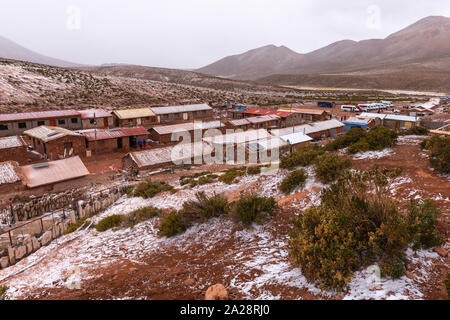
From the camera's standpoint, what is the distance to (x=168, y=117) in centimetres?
4656

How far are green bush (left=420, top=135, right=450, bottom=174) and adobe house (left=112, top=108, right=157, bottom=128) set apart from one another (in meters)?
37.9

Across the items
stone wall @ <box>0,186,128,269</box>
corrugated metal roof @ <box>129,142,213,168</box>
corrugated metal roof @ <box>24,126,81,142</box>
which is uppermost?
corrugated metal roof @ <box>24,126,81,142</box>

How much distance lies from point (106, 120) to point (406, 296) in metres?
42.7

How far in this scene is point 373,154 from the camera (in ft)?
44.9

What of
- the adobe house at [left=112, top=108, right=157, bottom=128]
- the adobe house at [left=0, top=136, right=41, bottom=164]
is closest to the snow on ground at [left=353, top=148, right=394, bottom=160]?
the adobe house at [left=0, top=136, right=41, bottom=164]

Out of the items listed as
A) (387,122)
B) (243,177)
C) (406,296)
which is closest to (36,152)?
(243,177)

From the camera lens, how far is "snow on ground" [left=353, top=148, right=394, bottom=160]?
13267mm

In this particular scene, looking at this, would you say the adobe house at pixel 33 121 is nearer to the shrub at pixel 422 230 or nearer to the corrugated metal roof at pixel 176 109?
the corrugated metal roof at pixel 176 109

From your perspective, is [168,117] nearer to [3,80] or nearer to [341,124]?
[341,124]

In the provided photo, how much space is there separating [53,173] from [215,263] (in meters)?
17.1

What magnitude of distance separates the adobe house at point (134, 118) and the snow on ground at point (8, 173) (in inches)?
899

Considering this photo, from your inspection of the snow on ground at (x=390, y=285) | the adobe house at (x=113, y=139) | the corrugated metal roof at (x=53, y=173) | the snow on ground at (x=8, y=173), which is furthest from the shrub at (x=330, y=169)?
the adobe house at (x=113, y=139)

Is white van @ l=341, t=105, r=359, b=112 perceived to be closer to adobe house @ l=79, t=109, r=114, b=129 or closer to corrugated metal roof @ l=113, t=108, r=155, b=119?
corrugated metal roof @ l=113, t=108, r=155, b=119

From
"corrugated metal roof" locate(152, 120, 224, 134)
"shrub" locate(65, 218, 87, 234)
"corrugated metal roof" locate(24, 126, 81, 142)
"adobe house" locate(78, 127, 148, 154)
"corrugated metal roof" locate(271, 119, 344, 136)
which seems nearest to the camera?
"shrub" locate(65, 218, 87, 234)
